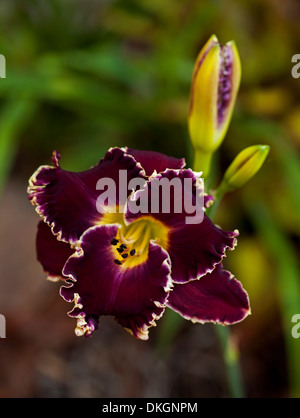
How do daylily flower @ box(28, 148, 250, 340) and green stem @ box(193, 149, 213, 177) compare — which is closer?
daylily flower @ box(28, 148, 250, 340)

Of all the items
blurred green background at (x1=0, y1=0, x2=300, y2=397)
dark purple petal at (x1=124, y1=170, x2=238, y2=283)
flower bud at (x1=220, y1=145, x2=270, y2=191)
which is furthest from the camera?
blurred green background at (x1=0, y1=0, x2=300, y2=397)

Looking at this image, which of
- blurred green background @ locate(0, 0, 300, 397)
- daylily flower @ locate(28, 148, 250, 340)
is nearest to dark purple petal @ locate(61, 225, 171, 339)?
daylily flower @ locate(28, 148, 250, 340)

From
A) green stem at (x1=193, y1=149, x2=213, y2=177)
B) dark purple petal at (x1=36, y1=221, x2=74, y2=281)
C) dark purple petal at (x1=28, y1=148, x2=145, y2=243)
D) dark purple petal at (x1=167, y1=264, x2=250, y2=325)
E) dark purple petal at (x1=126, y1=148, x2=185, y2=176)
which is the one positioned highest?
green stem at (x1=193, y1=149, x2=213, y2=177)

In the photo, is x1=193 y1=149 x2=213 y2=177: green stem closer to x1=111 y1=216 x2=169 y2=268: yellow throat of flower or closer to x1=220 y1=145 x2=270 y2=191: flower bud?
x1=220 y1=145 x2=270 y2=191: flower bud

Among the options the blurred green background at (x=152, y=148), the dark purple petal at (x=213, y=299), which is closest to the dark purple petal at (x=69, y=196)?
the dark purple petal at (x=213, y=299)

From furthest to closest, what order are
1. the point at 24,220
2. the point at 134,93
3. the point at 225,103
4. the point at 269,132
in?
1. the point at 134,93
2. the point at 24,220
3. the point at 269,132
4. the point at 225,103

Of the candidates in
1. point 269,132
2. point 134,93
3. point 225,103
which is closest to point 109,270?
point 225,103
